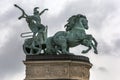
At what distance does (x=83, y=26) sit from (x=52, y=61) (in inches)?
113

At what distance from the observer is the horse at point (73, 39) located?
96.8ft

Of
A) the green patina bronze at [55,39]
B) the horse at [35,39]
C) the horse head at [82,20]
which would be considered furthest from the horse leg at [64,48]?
the horse head at [82,20]

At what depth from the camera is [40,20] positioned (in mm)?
30094

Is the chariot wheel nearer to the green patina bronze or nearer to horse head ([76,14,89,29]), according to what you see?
the green patina bronze

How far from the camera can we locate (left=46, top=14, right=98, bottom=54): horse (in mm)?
29494

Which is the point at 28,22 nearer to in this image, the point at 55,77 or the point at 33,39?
the point at 33,39

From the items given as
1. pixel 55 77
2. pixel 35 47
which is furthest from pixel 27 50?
pixel 55 77

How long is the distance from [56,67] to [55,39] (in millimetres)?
1839

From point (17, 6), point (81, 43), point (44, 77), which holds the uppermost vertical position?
point (17, 6)

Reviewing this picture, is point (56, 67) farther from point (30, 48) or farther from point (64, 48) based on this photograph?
point (30, 48)

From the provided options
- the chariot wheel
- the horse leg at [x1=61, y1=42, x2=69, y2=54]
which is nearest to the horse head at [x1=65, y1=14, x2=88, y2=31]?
the horse leg at [x1=61, y1=42, x2=69, y2=54]

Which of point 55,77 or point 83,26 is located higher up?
point 83,26

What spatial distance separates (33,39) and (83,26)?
2944 millimetres

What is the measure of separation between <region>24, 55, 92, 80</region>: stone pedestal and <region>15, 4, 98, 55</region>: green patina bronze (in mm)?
654
